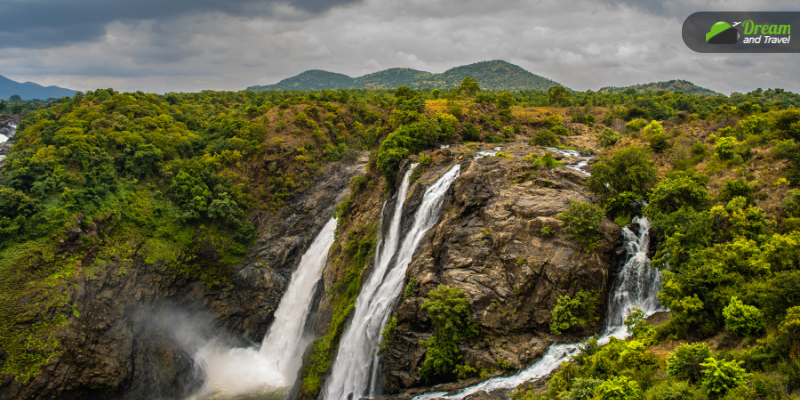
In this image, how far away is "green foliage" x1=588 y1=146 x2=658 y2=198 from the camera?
2119 centimetres

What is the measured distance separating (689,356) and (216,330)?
4058cm

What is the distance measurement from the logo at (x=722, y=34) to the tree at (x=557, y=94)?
3925cm

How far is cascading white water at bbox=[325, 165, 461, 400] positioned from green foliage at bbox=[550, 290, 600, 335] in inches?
380

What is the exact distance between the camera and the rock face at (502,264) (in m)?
19.1

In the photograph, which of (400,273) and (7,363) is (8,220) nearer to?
(7,363)

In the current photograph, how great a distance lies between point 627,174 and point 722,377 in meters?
13.1

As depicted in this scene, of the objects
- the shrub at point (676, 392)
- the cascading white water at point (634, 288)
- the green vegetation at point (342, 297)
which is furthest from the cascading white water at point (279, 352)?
the shrub at point (676, 392)

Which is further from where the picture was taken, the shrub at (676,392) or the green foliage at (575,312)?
the green foliage at (575,312)

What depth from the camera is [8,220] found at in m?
31.8

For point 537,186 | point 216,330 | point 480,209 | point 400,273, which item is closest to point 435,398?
point 400,273

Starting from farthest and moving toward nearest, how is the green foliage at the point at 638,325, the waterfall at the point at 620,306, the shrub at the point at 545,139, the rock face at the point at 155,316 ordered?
the shrub at the point at 545,139 < the rock face at the point at 155,316 < the waterfall at the point at 620,306 < the green foliage at the point at 638,325

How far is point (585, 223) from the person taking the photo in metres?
19.8

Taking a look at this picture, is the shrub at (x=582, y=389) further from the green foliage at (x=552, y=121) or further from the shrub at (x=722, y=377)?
the green foliage at (x=552, y=121)

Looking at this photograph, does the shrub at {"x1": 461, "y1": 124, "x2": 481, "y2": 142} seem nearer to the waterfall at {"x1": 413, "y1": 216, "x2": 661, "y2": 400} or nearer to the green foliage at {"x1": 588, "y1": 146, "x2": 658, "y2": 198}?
the green foliage at {"x1": 588, "y1": 146, "x2": 658, "y2": 198}
